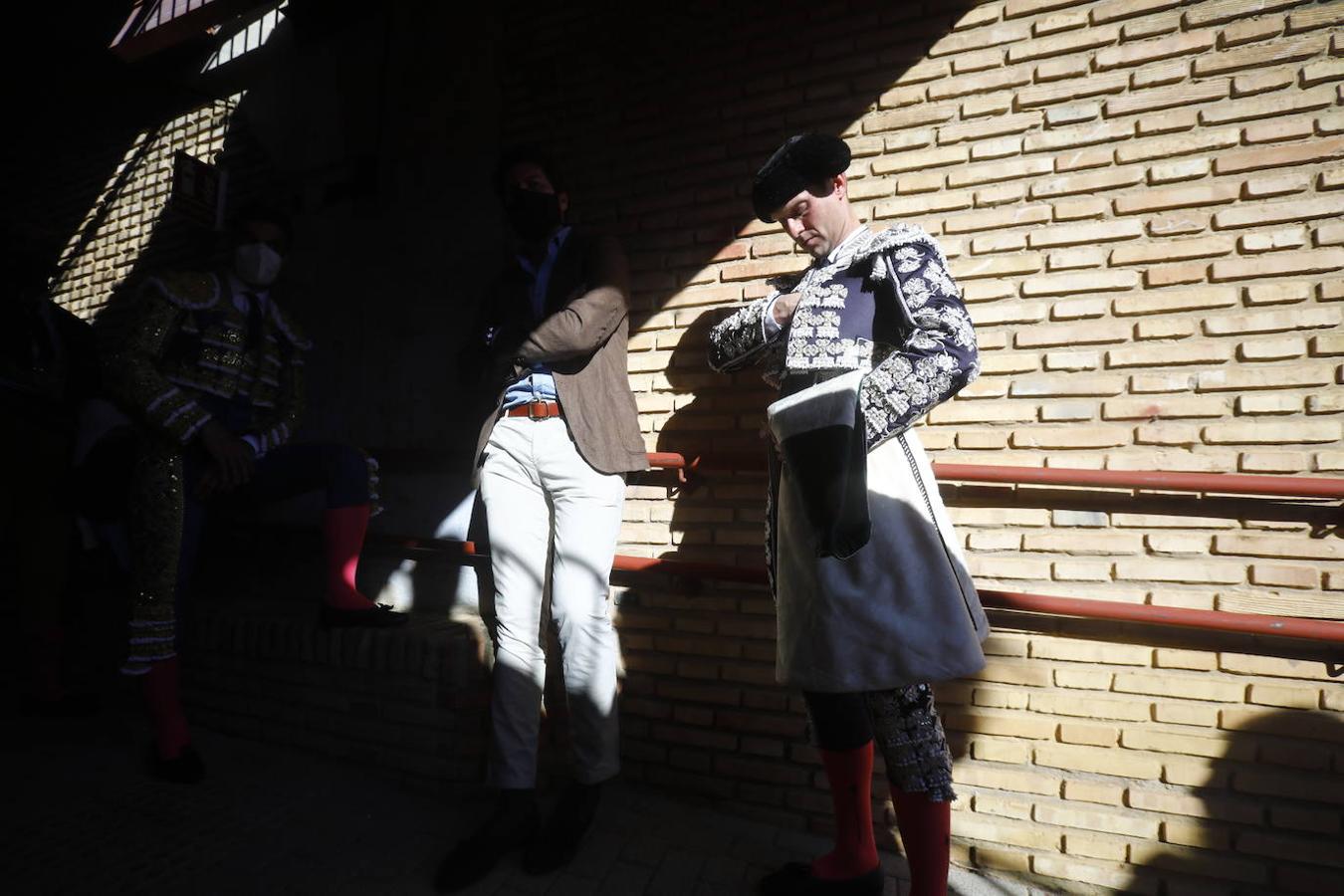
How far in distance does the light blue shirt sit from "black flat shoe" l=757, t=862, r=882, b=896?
5.31 ft

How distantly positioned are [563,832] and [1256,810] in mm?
1996

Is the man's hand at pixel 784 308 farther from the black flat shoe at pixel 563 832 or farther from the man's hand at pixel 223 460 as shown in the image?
the man's hand at pixel 223 460

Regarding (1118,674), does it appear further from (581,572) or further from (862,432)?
(581,572)

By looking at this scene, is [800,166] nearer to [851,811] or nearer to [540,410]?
[540,410]

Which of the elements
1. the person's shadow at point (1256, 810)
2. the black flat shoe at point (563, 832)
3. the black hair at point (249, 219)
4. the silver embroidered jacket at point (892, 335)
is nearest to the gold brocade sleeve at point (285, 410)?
the black hair at point (249, 219)

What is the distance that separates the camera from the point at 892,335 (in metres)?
1.65

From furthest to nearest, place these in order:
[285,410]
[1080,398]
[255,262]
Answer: [285,410]
[255,262]
[1080,398]

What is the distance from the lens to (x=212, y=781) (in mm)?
2314

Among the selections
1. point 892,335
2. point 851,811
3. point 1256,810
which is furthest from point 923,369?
point 1256,810

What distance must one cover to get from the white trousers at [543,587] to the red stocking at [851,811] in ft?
2.35

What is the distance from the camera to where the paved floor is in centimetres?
182

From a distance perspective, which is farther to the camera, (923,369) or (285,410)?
(285,410)

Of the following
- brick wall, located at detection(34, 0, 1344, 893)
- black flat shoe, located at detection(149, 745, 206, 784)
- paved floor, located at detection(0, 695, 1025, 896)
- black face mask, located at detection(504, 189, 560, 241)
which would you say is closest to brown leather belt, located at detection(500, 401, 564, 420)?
brick wall, located at detection(34, 0, 1344, 893)

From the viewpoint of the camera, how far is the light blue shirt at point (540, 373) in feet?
7.09
